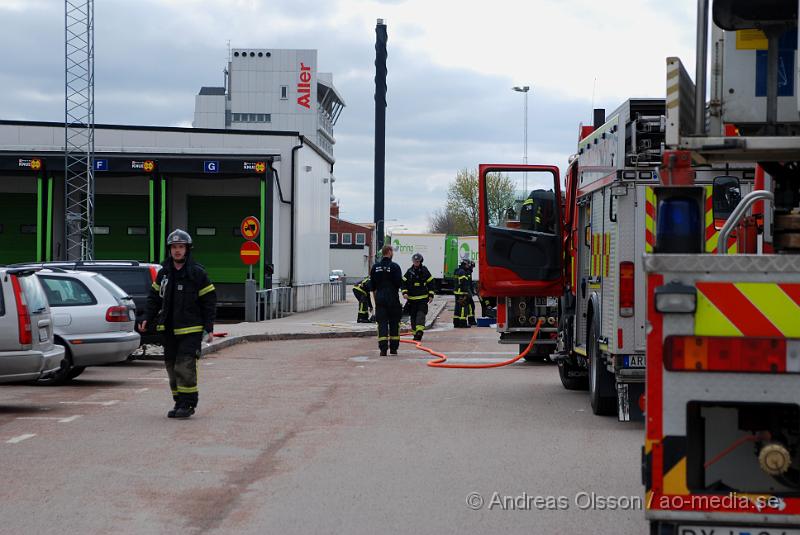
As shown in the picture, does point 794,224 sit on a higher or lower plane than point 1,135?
lower

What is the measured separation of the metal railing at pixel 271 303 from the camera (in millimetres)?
32812

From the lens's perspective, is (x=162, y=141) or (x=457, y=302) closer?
(x=457, y=302)

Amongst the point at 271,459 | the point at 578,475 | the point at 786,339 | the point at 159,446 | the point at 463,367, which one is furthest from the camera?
the point at 463,367

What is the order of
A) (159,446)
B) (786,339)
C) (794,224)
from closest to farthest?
(786,339), (794,224), (159,446)

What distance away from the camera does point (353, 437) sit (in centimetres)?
1048

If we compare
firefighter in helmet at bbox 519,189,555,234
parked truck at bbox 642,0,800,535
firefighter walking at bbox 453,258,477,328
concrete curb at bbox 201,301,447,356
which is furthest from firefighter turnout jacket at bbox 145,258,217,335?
firefighter walking at bbox 453,258,477,328

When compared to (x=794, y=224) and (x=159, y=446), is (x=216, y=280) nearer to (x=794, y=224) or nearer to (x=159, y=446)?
(x=159, y=446)

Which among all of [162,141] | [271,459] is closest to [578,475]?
[271,459]

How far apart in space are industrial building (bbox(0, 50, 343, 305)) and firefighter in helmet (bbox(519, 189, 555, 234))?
20.7 metres

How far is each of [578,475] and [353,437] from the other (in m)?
2.55

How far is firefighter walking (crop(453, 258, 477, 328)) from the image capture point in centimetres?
3047

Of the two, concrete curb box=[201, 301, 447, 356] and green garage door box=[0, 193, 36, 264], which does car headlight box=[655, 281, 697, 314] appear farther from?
green garage door box=[0, 193, 36, 264]

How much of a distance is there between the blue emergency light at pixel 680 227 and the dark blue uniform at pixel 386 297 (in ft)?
50.7
